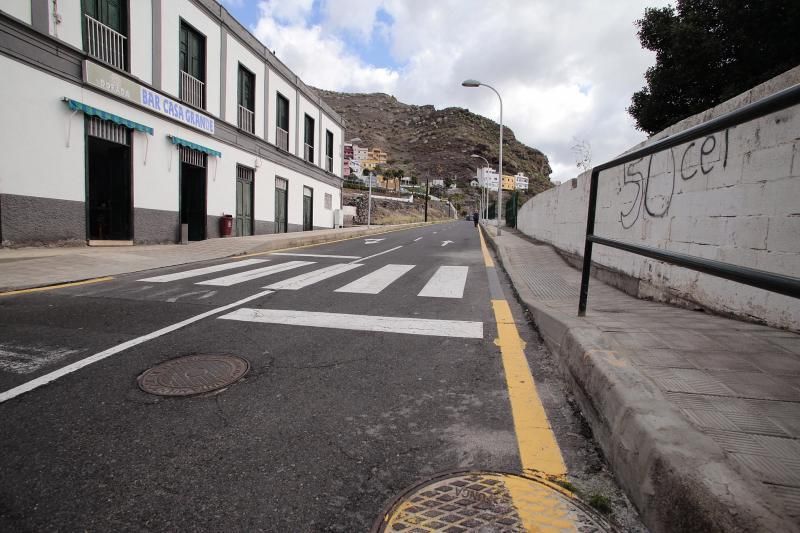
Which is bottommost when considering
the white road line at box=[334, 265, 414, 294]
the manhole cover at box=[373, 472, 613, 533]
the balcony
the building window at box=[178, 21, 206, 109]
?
the manhole cover at box=[373, 472, 613, 533]

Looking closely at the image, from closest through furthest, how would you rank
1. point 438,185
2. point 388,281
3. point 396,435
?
point 396,435 → point 388,281 → point 438,185

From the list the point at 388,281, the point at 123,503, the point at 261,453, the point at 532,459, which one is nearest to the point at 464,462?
the point at 532,459

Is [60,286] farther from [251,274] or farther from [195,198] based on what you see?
[195,198]

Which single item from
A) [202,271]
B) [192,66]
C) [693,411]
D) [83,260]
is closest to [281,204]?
[192,66]

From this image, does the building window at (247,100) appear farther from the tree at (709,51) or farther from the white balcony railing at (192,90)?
the tree at (709,51)

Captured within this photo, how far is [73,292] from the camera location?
604 cm

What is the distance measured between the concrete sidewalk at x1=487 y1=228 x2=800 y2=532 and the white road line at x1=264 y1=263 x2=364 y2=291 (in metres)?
4.15

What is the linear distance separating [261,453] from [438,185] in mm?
116168

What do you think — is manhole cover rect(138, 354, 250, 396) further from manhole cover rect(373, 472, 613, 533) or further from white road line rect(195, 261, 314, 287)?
white road line rect(195, 261, 314, 287)

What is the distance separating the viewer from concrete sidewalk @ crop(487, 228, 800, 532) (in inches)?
56.1

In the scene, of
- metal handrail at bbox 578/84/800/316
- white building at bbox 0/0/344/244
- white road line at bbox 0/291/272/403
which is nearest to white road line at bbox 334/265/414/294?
white road line at bbox 0/291/272/403

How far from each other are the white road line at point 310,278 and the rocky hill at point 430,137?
11853 cm

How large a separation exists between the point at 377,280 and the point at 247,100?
15203 mm

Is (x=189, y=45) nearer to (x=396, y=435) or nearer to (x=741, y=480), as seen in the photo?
(x=396, y=435)
